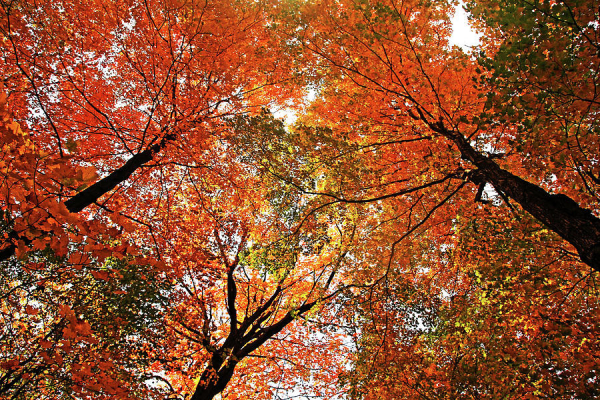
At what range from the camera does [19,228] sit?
171 cm

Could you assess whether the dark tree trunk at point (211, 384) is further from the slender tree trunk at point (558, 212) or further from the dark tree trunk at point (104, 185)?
the slender tree trunk at point (558, 212)

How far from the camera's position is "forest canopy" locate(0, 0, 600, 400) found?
355cm

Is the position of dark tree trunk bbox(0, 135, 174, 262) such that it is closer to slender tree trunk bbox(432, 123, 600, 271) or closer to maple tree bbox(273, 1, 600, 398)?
maple tree bbox(273, 1, 600, 398)

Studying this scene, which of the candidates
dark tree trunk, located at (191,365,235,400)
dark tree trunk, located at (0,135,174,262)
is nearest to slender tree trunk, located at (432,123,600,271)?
dark tree trunk, located at (0,135,174,262)

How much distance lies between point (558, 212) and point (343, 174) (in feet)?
9.53

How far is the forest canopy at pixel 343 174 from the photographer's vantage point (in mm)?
3547

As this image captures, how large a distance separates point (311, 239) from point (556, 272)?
182 inches

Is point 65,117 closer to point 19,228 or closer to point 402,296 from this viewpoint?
point 19,228

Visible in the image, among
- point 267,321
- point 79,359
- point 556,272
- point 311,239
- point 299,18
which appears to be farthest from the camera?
point 267,321

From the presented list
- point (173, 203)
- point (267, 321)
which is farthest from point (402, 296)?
point (173, 203)

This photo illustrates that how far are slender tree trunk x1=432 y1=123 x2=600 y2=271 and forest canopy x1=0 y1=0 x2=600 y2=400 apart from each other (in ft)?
0.06

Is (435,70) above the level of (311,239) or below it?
→ above

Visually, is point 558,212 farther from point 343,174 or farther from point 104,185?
point 104,185

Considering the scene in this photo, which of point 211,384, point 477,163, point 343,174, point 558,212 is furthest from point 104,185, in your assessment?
point 558,212
